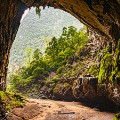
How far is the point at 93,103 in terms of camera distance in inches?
405

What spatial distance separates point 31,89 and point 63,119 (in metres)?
7.34

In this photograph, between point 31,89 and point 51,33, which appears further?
point 51,33

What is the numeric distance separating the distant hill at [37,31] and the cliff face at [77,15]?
22856mm

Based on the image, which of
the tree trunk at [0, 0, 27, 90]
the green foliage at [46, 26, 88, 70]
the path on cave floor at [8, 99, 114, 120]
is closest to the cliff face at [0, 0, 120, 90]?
the tree trunk at [0, 0, 27, 90]

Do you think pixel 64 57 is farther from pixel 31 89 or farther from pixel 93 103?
pixel 93 103

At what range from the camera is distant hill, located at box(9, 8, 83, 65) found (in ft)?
121

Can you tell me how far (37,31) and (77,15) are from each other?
34.6 metres

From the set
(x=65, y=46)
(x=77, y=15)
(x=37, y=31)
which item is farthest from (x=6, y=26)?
(x=37, y=31)

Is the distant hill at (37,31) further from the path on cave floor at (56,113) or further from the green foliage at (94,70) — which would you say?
the path on cave floor at (56,113)

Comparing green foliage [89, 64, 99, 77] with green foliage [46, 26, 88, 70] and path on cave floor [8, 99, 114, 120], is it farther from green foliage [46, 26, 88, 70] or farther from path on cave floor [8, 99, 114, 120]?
green foliage [46, 26, 88, 70]

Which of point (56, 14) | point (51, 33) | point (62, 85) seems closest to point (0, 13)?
point (62, 85)

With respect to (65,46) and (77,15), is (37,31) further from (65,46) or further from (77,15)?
(77,15)

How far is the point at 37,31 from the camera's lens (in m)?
41.3

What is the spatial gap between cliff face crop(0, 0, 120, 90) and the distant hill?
75.0 ft
